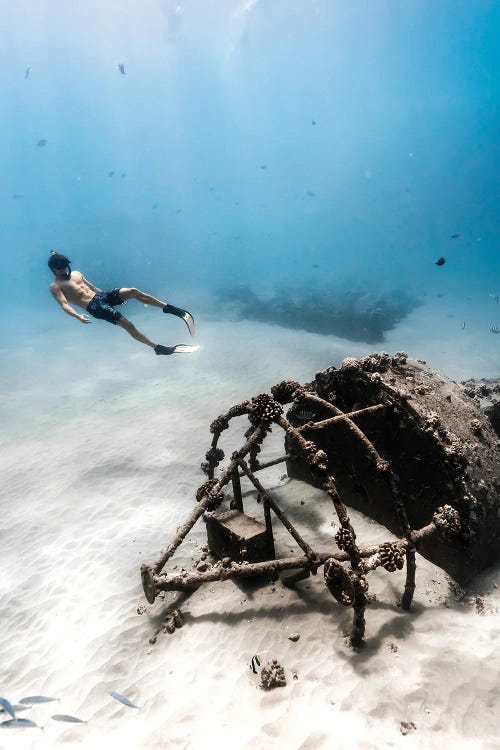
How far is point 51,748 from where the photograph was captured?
3436 mm

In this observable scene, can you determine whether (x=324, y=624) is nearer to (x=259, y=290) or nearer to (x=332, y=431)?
(x=332, y=431)

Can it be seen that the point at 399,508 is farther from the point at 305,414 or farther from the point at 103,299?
the point at 103,299

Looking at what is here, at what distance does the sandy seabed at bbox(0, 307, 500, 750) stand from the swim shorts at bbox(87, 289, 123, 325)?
3.56 m

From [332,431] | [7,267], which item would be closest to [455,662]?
[332,431]

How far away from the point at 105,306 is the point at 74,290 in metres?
0.96

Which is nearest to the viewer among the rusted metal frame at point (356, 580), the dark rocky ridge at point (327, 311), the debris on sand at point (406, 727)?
the debris on sand at point (406, 727)

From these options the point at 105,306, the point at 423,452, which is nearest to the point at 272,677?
the point at 423,452

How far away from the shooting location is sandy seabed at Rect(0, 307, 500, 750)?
10.1 ft

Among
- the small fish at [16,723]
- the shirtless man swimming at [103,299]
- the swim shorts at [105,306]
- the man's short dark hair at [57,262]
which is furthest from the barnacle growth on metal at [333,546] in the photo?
the man's short dark hair at [57,262]

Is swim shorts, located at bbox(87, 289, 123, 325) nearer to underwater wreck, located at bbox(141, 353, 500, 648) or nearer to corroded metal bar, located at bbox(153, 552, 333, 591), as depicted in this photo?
underwater wreck, located at bbox(141, 353, 500, 648)

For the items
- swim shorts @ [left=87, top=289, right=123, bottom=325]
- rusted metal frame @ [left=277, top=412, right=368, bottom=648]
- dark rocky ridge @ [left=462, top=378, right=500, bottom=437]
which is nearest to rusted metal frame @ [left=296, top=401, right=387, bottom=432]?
rusted metal frame @ [left=277, top=412, right=368, bottom=648]

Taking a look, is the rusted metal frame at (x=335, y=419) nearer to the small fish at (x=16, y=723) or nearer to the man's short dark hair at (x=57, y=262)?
the small fish at (x=16, y=723)

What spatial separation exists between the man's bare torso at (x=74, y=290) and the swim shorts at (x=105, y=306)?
0.29 m

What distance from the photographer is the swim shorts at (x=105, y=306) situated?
9.24 meters
